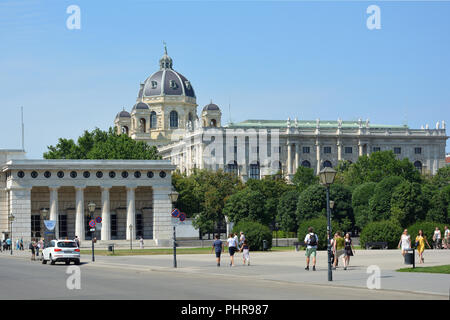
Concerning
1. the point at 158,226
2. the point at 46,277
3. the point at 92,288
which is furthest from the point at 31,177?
the point at 92,288

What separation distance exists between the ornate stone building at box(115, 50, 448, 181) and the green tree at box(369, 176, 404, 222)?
8129 cm

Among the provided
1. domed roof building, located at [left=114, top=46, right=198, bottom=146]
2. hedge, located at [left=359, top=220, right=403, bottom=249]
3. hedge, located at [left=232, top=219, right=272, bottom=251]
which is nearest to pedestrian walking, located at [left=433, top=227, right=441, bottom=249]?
hedge, located at [left=359, top=220, right=403, bottom=249]

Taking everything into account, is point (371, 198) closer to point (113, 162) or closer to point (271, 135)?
point (113, 162)

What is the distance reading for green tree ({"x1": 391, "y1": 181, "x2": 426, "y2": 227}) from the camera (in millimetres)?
78875

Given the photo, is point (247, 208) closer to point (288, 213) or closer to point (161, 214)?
point (288, 213)

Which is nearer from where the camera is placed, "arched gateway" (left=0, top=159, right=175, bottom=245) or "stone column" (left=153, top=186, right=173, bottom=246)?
"arched gateway" (left=0, top=159, right=175, bottom=245)

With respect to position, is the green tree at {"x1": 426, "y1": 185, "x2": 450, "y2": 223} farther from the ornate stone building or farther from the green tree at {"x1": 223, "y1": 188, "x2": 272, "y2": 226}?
the ornate stone building

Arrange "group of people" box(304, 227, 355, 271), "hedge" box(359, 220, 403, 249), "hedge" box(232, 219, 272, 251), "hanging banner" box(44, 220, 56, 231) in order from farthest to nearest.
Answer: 1. "hanging banner" box(44, 220, 56, 231)
2. "hedge" box(232, 219, 272, 251)
3. "hedge" box(359, 220, 403, 249)
4. "group of people" box(304, 227, 355, 271)

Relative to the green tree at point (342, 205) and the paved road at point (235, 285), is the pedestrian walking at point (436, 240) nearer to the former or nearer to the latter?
the paved road at point (235, 285)

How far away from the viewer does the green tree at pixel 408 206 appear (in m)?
78.9

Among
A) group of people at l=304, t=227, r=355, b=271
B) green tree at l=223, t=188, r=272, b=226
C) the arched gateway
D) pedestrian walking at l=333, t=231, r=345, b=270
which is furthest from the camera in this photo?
the arched gateway

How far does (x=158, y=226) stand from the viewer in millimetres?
98312

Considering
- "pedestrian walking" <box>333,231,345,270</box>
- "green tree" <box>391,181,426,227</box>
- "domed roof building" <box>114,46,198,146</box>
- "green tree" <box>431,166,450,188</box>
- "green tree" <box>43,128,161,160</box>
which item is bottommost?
"pedestrian walking" <box>333,231,345,270</box>

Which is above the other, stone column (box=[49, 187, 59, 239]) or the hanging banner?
stone column (box=[49, 187, 59, 239])
